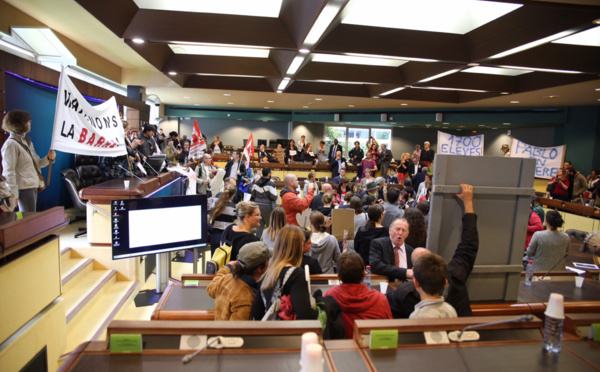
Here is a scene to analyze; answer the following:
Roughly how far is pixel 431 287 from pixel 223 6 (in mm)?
4469

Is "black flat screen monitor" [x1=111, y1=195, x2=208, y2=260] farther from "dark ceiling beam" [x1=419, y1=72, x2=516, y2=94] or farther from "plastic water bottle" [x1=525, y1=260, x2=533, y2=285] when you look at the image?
"dark ceiling beam" [x1=419, y1=72, x2=516, y2=94]

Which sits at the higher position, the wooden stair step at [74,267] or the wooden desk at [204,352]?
the wooden desk at [204,352]

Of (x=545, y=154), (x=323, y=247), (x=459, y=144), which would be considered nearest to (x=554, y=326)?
(x=323, y=247)

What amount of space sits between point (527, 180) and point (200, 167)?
6.82 m

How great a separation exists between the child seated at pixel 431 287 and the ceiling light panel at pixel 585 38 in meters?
4.91

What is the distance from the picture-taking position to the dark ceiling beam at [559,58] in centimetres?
530

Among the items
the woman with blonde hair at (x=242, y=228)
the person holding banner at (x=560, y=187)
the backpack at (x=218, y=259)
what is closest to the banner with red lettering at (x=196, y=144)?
the woman with blonde hair at (x=242, y=228)

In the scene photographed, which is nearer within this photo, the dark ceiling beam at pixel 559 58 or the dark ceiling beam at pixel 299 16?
the dark ceiling beam at pixel 299 16

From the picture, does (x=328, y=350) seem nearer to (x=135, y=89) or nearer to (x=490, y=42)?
(x=490, y=42)

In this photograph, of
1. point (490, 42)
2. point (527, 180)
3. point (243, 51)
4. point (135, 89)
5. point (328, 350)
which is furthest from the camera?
point (135, 89)

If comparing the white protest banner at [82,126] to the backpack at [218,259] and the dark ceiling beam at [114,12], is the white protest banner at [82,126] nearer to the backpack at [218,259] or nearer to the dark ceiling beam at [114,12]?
the dark ceiling beam at [114,12]

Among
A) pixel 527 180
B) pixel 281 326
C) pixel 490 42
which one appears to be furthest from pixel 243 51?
pixel 281 326

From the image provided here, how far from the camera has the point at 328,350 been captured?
148cm

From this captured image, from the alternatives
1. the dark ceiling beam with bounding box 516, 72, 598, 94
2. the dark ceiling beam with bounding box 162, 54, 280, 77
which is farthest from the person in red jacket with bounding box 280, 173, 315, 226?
the dark ceiling beam with bounding box 516, 72, 598, 94
